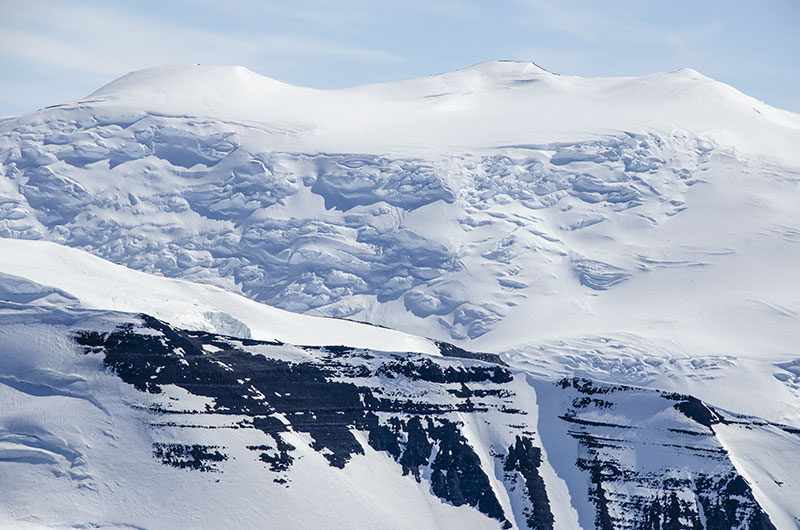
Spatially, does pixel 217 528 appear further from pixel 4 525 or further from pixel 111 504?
pixel 4 525

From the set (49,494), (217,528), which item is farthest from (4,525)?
(217,528)

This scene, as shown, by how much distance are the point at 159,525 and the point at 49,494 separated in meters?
16.5

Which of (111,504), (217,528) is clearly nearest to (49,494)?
(111,504)

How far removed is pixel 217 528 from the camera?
655ft

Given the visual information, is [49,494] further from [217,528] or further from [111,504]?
[217,528]

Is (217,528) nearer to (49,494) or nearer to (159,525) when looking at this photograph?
(159,525)

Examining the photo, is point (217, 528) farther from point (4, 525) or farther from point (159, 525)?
point (4, 525)

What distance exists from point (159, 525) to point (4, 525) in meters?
21.2

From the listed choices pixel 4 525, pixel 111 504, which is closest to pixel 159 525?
pixel 111 504

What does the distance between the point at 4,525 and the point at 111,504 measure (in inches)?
624

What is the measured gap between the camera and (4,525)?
190 meters

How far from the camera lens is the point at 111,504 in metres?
200

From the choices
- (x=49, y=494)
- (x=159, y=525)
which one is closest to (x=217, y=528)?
(x=159, y=525)

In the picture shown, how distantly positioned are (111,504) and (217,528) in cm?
1548
